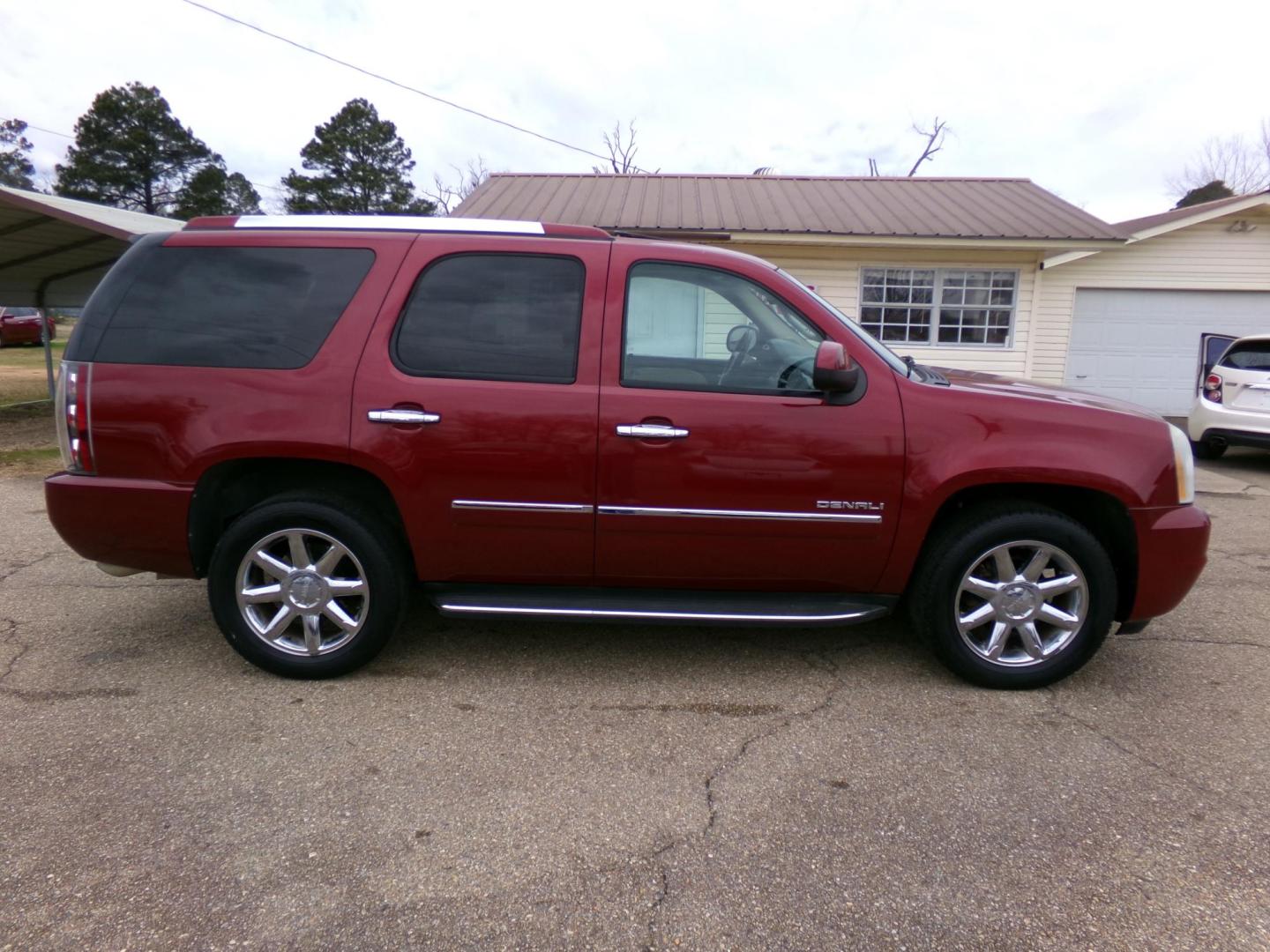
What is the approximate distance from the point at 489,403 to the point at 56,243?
11.9m

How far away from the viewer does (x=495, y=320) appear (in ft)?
11.1

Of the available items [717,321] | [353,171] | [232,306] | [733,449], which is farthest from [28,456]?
[353,171]

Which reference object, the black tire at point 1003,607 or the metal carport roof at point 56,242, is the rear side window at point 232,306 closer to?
the black tire at point 1003,607

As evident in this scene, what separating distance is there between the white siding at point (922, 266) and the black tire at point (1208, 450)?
10.6ft

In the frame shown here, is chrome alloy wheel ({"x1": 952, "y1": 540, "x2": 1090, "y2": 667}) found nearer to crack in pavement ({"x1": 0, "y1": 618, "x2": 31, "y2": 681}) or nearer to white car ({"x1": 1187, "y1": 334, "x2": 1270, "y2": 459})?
crack in pavement ({"x1": 0, "y1": 618, "x2": 31, "y2": 681})

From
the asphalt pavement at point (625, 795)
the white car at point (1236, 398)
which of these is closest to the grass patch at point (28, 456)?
the asphalt pavement at point (625, 795)

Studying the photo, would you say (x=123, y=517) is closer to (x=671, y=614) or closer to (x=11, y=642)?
(x=11, y=642)

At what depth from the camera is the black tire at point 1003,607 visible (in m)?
3.32

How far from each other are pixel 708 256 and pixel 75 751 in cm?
306

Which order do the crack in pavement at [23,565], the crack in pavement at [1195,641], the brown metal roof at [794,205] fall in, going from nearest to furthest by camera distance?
the crack in pavement at [1195,641]
the crack in pavement at [23,565]
the brown metal roof at [794,205]

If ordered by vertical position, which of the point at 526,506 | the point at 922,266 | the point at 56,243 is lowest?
the point at 526,506

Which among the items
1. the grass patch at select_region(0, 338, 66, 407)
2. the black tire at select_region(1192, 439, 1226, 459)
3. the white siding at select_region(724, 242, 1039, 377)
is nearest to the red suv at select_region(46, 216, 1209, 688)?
the grass patch at select_region(0, 338, 66, 407)

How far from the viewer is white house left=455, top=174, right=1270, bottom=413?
11.9m

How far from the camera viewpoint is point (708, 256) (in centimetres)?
346
